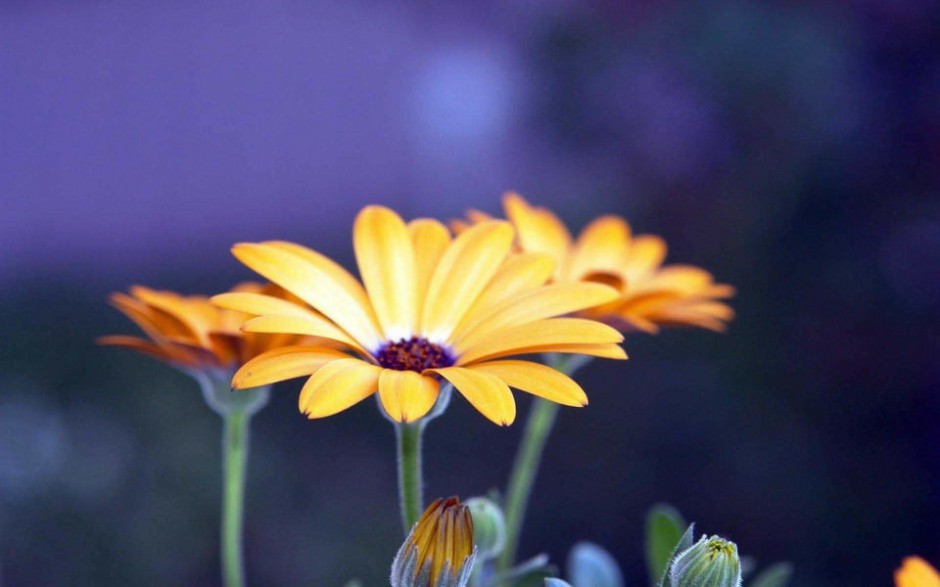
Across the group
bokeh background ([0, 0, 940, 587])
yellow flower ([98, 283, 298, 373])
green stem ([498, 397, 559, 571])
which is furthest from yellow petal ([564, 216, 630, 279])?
bokeh background ([0, 0, 940, 587])

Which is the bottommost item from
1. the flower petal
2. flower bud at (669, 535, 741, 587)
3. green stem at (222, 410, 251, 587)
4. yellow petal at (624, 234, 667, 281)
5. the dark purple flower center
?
green stem at (222, 410, 251, 587)

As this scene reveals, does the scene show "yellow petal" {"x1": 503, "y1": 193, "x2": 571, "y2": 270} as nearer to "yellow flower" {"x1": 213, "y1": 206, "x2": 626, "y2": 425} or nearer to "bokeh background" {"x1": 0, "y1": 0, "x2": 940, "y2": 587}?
"yellow flower" {"x1": 213, "y1": 206, "x2": 626, "y2": 425}

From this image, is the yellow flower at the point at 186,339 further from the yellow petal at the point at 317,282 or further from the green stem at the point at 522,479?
the green stem at the point at 522,479

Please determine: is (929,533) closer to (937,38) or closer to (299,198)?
(937,38)

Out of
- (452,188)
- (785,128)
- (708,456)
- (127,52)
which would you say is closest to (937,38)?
(785,128)

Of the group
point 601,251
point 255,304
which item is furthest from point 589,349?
point 601,251

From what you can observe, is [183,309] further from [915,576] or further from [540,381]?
[915,576]

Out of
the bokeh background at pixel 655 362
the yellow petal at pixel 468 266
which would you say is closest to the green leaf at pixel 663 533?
the yellow petal at pixel 468 266

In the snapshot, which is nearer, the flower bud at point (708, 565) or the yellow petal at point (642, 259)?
the flower bud at point (708, 565)

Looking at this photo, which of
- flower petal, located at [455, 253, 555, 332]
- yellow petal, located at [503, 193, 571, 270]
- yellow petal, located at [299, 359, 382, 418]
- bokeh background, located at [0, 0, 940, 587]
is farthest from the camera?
bokeh background, located at [0, 0, 940, 587]
